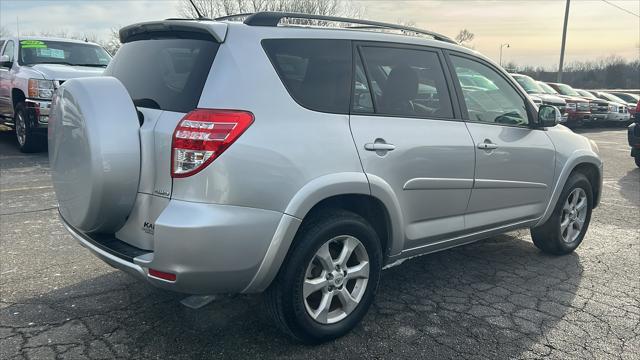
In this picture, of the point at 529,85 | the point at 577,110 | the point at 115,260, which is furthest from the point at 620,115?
the point at 115,260

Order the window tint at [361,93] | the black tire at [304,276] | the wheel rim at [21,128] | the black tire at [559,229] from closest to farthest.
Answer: the black tire at [304,276] → the window tint at [361,93] → the black tire at [559,229] → the wheel rim at [21,128]

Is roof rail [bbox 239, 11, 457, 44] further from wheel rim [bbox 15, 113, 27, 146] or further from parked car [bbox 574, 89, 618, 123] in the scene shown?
parked car [bbox 574, 89, 618, 123]

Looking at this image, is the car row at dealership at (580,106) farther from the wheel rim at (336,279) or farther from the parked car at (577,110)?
the wheel rim at (336,279)

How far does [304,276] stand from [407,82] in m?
1.48

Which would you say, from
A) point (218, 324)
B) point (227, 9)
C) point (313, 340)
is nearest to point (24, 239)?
point (218, 324)

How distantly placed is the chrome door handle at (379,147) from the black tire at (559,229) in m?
2.21

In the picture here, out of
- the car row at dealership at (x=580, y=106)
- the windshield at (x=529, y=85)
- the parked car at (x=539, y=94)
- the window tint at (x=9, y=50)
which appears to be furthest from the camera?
the car row at dealership at (x=580, y=106)

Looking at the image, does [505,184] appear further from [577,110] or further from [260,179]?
[577,110]

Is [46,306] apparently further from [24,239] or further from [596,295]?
[596,295]

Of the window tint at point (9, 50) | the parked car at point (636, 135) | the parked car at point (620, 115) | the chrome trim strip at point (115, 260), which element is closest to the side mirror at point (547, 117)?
the chrome trim strip at point (115, 260)

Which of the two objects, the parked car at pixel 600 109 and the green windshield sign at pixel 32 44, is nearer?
the green windshield sign at pixel 32 44

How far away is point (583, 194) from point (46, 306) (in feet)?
14.8

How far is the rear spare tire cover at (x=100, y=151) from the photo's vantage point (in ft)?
8.70

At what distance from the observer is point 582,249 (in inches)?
197
